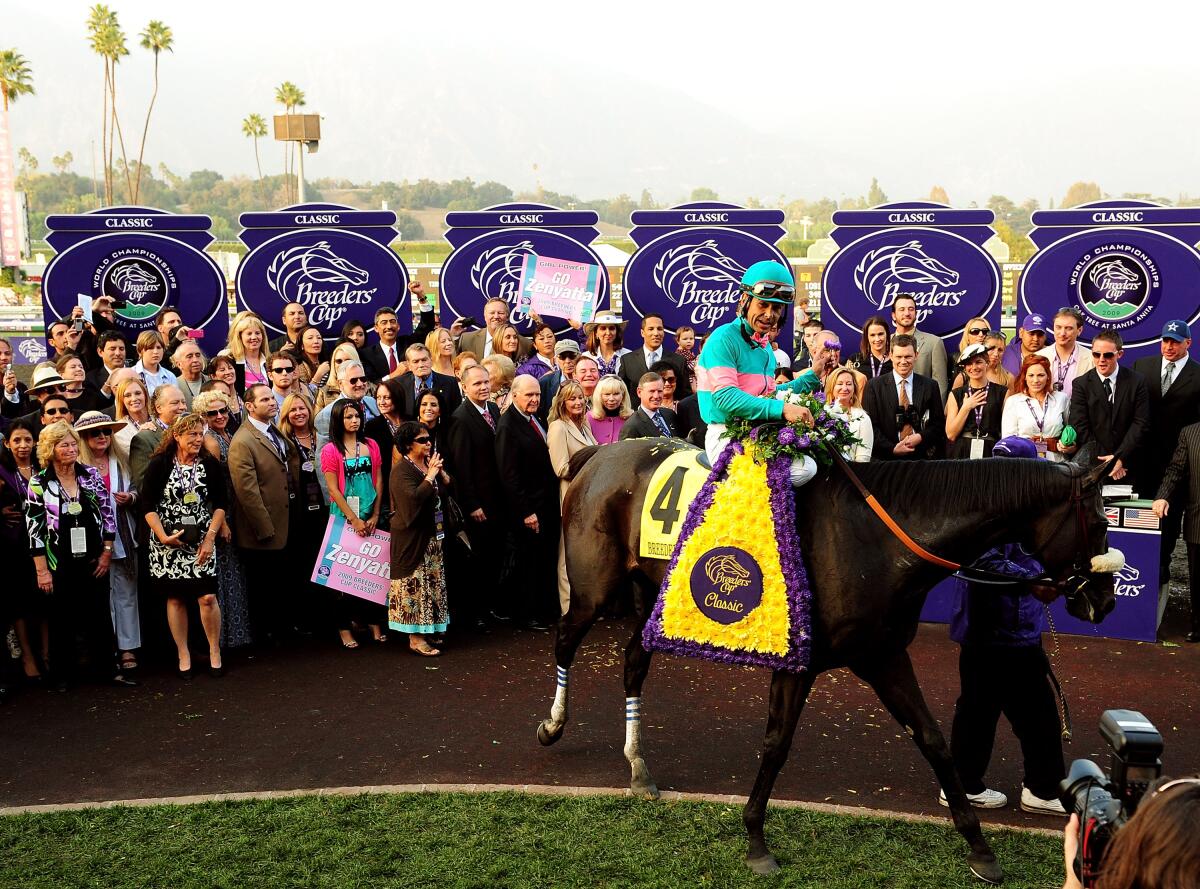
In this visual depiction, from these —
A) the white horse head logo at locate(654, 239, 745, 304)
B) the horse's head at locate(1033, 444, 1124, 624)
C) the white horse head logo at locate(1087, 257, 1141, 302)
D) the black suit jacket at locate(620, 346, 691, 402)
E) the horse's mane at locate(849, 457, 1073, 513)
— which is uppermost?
the white horse head logo at locate(654, 239, 745, 304)

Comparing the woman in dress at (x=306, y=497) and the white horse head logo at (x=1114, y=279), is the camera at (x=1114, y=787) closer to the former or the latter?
the woman in dress at (x=306, y=497)

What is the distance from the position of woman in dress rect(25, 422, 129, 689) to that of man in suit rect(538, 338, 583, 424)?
3898 mm

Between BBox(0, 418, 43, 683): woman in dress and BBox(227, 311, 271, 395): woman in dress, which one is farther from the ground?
BBox(227, 311, 271, 395): woman in dress

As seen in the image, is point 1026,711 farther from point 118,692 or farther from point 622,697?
point 118,692

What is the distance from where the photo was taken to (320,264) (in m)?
12.4

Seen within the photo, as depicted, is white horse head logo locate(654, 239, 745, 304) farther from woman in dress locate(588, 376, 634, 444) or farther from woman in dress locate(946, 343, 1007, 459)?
woman in dress locate(588, 376, 634, 444)

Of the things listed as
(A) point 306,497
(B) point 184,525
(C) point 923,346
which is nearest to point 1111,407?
(C) point 923,346

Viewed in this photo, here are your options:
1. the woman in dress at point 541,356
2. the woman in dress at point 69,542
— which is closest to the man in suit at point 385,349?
the woman in dress at point 541,356

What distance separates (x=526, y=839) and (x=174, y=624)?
3867 mm

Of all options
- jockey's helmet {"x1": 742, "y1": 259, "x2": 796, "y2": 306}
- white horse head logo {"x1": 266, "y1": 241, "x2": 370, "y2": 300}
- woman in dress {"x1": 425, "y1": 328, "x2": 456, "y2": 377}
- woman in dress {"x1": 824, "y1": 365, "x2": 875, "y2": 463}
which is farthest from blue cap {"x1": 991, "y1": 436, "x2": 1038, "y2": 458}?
white horse head logo {"x1": 266, "y1": 241, "x2": 370, "y2": 300}

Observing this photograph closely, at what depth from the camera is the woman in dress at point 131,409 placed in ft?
28.0

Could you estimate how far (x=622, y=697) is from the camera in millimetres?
7637

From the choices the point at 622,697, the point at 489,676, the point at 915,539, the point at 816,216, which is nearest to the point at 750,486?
the point at 915,539

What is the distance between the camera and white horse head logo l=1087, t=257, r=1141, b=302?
37.2ft
